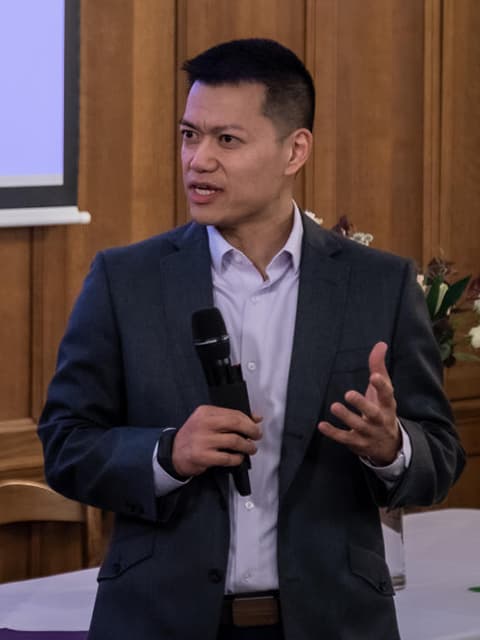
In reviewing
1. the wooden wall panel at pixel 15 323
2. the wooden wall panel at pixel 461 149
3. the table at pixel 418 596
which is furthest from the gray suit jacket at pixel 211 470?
the wooden wall panel at pixel 461 149

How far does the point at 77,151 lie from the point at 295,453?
1839 millimetres

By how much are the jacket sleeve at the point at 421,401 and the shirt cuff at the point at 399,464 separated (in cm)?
3

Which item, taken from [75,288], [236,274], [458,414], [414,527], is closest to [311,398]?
[236,274]

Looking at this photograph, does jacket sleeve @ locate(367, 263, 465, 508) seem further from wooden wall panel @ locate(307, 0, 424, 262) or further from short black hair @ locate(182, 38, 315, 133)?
wooden wall panel @ locate(307, 0, 424, 262)

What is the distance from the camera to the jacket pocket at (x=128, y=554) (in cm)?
176

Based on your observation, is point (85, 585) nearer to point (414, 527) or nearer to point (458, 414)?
point (414, 527)

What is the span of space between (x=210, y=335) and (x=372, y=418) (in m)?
0.24

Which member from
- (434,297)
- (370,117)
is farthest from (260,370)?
(370,117)

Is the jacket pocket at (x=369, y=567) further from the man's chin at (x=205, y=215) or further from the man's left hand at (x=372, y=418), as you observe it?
the man's chin at (x=205, y=215)

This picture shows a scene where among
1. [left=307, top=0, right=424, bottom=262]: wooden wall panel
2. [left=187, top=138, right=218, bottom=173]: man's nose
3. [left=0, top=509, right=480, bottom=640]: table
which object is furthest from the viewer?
[left=307, top=0, right=424, bottom=262]: wooden wall panel

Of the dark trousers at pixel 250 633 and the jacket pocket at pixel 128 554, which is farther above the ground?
the jacket pocket at pixel 128 554

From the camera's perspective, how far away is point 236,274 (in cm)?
191

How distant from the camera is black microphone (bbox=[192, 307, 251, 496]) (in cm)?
166

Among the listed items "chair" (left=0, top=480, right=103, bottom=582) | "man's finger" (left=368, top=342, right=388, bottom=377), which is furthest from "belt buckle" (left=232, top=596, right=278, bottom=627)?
"chair" (left=0, top=480, right=103, bottom=582)
